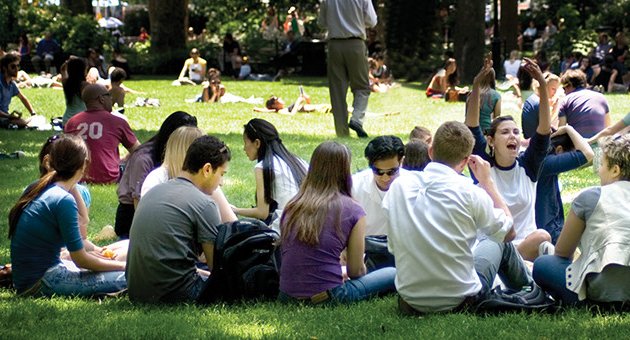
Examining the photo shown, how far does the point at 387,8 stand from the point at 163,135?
21429mm

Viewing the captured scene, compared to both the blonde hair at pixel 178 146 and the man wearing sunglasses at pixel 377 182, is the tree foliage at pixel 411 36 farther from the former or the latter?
the man wearing sunglasses at pixel 377 182

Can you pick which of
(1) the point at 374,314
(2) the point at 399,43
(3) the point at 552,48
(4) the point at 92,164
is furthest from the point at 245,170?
(3) the point at 552,48

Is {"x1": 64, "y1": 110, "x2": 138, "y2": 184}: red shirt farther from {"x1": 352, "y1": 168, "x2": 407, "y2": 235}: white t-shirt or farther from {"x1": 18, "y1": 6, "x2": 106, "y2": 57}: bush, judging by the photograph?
{"x1": 18, "y1": 6, "x2": 106, "y2": 57}: bush

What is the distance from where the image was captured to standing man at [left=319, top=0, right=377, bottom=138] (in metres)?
15.1

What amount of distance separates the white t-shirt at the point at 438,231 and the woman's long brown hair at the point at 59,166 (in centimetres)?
201

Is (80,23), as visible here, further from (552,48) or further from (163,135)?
(163,135)

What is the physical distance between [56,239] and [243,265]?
46.2 inches

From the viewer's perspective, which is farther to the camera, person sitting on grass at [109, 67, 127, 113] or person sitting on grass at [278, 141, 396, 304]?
person sitting on grass at [109, 67, 127, 113]

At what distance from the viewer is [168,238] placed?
20.7 ft

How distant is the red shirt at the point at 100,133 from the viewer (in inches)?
433

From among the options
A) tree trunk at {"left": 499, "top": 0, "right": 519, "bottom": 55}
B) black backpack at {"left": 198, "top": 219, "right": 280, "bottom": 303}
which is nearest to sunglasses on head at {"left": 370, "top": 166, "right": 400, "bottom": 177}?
black backpack at {"left": 198, "top": 219, "right": 280, "bottom": 303}

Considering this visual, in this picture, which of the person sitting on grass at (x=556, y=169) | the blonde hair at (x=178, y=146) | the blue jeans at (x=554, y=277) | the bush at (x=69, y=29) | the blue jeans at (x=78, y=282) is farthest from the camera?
the bush at (x=69, y=29)

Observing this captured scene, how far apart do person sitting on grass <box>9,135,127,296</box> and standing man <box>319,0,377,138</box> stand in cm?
849

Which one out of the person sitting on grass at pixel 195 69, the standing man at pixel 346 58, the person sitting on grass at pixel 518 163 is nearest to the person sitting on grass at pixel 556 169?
the person sitting on grass at pixel 518 163
